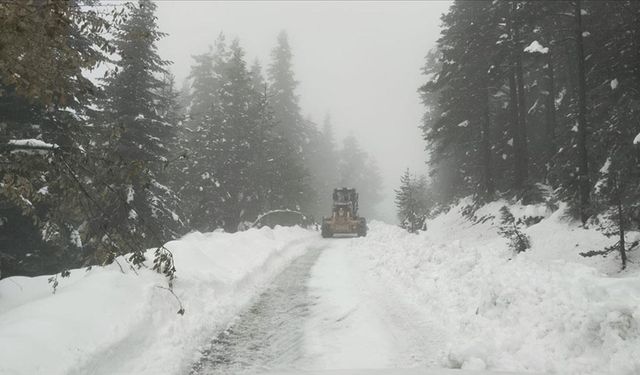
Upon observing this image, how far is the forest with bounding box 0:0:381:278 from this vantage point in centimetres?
386

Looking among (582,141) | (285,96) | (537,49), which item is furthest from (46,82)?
(285,96)

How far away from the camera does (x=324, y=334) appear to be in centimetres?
690

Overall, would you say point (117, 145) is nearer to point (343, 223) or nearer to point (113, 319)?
point (113, 319)

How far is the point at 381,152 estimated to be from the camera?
159875 mm

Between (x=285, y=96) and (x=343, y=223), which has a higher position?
(x=285, y=96)

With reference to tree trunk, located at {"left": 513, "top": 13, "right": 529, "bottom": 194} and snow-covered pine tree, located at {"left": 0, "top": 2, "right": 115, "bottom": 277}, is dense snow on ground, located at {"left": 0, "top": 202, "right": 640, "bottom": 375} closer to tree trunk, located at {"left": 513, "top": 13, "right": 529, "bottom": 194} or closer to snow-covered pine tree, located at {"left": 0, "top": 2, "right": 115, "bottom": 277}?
snow-covered pine tree, located at {"left": 0, "top": 2, "right": 115, "bottom": 277}

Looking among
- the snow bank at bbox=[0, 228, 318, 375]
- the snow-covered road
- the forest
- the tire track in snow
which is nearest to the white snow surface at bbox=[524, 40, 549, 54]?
the snow-covered road

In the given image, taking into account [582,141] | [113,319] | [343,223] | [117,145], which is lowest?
[113,319]

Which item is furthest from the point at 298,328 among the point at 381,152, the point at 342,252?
the point at 381,152

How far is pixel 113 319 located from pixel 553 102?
20314 millimetres

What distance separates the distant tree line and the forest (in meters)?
8.72

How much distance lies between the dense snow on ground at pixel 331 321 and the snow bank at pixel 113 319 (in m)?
0.02

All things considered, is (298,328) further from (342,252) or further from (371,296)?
(342,252)

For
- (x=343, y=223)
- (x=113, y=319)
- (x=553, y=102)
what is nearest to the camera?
(x=113, y=319)
